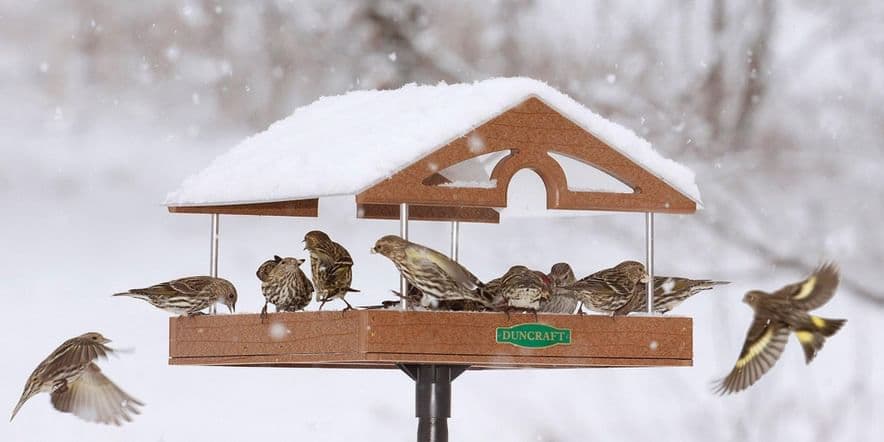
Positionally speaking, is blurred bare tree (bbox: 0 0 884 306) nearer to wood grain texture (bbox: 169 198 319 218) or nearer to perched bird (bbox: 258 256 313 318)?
wood grain texture (bbox: 169 198 319 218)

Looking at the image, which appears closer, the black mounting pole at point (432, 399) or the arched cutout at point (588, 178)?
the arched cutout at point (588, 178)

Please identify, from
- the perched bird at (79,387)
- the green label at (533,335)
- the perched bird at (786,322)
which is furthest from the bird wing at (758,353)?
the perched bird at (79,387)

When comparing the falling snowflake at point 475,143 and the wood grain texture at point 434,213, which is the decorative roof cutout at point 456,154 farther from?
the wood grain texture at point 434,213

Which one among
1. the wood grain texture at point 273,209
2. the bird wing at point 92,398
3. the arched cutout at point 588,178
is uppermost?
the arched cutout at point 588,178

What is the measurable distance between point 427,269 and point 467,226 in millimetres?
5764

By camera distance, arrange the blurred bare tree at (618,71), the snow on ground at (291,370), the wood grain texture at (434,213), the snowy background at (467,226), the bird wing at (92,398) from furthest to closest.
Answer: the blurred bare tree at (618,71), the snowy background at (467,226), the snow on ground at (291,370), the wood grain texture at (434,213), the bird wing at (92,398)

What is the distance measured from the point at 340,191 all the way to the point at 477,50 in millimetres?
6034

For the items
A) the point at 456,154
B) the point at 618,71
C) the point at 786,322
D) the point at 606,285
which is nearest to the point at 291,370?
the point at 618,71

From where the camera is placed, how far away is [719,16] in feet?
40.1

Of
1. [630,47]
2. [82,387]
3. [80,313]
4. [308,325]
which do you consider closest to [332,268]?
[308,325]

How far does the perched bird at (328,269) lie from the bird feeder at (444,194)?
0.20 metres

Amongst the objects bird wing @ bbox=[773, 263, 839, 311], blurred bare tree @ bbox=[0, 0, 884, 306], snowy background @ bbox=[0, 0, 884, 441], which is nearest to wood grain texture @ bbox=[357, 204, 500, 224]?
bird wing @ bbox=[773, 263, 839, 311]

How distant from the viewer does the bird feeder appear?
6.30m

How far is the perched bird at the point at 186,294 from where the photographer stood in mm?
7121
